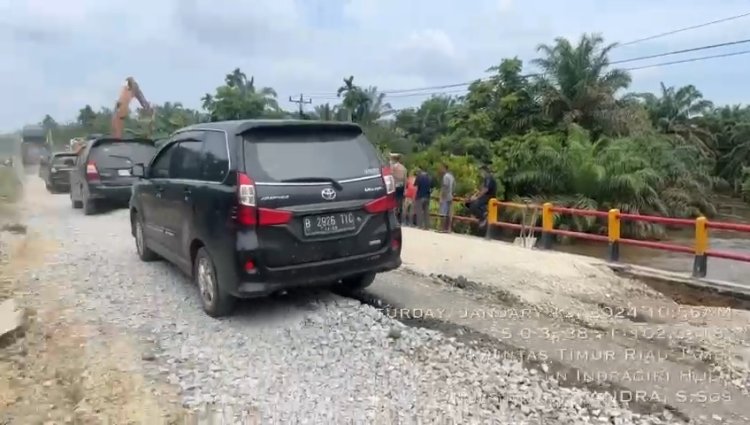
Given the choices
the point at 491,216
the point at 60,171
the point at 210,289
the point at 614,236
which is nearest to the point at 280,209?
the point at 210,289

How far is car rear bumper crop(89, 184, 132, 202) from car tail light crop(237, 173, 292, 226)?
8.67 meters

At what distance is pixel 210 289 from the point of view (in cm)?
538

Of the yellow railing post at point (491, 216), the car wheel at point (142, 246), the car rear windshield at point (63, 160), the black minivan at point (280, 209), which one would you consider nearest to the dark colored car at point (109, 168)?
the car wheel at point (142, 246)

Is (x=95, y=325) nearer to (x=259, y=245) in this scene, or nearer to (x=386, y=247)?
(x=259, y=245)

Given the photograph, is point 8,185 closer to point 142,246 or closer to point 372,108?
point 142,246

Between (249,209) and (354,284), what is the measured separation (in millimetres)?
1664

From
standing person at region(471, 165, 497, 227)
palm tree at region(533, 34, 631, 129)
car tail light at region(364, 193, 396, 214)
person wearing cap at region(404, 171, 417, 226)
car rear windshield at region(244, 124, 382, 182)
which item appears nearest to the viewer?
car rear windshield at region(244, 124, 382, 182)

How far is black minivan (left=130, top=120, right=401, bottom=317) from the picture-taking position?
15.9 feet

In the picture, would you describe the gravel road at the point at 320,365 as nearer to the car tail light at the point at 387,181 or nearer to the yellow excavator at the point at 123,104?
the car tail light at the point at 387,181

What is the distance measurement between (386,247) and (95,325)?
2545mm

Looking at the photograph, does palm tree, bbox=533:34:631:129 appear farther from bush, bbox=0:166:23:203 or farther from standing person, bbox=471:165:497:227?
bush, bbox=0:166:23:203

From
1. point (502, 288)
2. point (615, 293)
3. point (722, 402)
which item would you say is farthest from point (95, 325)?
point (615, 293)

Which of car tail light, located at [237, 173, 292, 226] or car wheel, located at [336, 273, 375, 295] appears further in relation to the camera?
car wheel, located at [336, 273, 375, 295]

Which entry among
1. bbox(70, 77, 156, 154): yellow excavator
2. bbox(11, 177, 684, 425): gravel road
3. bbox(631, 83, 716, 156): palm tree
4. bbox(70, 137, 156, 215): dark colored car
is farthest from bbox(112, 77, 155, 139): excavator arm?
bbox(631, 83, 716, 156): palm tree
